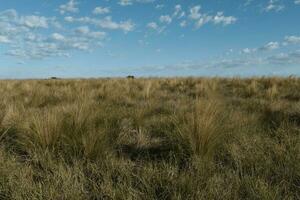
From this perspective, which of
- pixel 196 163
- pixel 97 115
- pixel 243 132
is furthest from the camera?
pixel 97 115

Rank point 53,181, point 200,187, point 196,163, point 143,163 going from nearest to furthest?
point 200,187 < point 53,181 < point 196,163 < point 143,163

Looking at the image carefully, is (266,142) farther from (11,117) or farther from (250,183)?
(11,117)

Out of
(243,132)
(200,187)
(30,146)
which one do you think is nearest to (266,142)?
(243,132)

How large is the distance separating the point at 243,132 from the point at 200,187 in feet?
6.32

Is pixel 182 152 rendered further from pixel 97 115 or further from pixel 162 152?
pixel 97 115

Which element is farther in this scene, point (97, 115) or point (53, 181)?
point (97, 115)

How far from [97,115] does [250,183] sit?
297 centimetres

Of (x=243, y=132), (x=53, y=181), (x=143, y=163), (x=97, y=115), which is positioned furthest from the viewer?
(x=97, y=115)

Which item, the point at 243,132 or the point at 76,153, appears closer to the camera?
the point at 76,153

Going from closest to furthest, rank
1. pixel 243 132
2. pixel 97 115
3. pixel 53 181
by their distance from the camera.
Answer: pixel 53 181 → pixel 243 132 → pixel 97 115

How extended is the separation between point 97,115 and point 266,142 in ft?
8.01

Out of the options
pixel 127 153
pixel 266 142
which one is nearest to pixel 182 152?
pixel 127 153

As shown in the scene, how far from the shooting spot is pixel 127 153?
395 centimetres

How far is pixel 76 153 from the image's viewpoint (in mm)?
3674
